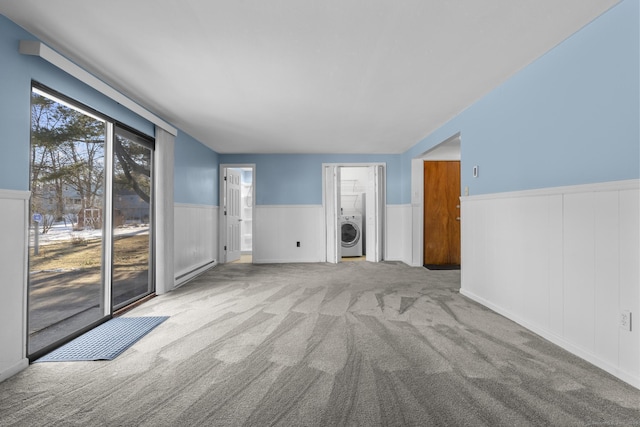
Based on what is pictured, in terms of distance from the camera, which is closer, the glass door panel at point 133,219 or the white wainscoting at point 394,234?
the glass door panel at point 133,219

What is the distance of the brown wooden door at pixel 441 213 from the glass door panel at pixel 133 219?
438 cm

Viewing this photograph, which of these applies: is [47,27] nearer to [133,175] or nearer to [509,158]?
[133,175]

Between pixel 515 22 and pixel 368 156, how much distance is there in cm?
408

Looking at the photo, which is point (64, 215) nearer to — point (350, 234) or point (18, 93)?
point (18, 93)

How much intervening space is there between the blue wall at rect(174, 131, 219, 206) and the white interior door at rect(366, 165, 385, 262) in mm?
3071

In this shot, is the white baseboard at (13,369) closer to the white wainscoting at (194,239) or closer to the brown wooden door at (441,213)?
the white wainscoting at (194,239)

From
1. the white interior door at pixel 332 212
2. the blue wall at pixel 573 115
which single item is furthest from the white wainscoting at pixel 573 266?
the white interior door at pixel 332 212

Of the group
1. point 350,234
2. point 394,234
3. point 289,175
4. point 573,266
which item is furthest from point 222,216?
point 573,266

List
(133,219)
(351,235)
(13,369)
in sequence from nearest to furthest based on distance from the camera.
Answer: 1. (13,369)
2. (133,219)
3. (351,235)

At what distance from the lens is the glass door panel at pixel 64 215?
2.68m

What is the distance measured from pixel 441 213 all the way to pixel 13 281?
5.41m

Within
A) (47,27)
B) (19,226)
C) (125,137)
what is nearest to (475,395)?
(19,226)

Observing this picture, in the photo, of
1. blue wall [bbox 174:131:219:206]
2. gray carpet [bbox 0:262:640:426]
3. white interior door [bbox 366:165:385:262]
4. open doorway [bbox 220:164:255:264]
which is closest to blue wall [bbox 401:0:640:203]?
gray carpet [bbox 0:262:640:426]

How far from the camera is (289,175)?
5887mm
